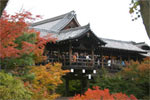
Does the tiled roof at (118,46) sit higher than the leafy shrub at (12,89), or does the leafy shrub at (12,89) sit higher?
the tiled roof at (118,46)

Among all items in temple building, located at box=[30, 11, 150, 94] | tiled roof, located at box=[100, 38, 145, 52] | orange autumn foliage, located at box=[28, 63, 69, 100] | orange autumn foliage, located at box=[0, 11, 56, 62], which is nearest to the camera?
orange autumn foliage, located at box=[0, 11, 56, 62]

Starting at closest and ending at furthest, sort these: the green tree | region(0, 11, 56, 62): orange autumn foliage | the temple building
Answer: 1. region(0, 11, 56, 62): orange autumn foliage
2. the temple building
3. the green tree

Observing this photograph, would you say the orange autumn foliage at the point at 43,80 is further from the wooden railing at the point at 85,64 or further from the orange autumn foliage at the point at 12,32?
the wooden railing at the point at 85,64

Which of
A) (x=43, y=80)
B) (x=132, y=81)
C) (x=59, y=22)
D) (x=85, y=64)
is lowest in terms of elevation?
(x=132, y=81)

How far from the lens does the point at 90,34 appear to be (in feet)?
50.6

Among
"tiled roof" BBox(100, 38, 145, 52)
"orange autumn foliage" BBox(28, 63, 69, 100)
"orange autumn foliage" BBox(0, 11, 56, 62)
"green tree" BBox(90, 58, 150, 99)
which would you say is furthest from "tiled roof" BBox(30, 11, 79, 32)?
"orange autumn foliage" BBox(0, 11, 56, 62)

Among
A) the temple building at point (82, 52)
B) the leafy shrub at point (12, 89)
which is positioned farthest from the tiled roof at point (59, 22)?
the leafy shrub at point (12, 89)

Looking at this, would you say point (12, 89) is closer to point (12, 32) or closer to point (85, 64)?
point (12, 32)

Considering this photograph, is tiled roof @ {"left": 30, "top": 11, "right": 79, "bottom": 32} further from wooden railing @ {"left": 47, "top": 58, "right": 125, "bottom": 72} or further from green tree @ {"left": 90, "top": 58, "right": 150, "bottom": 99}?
green tree @ {"left": 90, "top": 58, "right": 150, "bottom": 99}

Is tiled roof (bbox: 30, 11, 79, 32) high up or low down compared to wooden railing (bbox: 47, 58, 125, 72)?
up

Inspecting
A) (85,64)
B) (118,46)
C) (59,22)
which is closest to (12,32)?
(85,64)

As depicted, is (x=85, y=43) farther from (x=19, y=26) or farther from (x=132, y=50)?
(x=19, y=26)

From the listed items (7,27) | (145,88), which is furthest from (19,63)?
(145,88)

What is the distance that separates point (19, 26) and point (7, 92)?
8.07 ft
